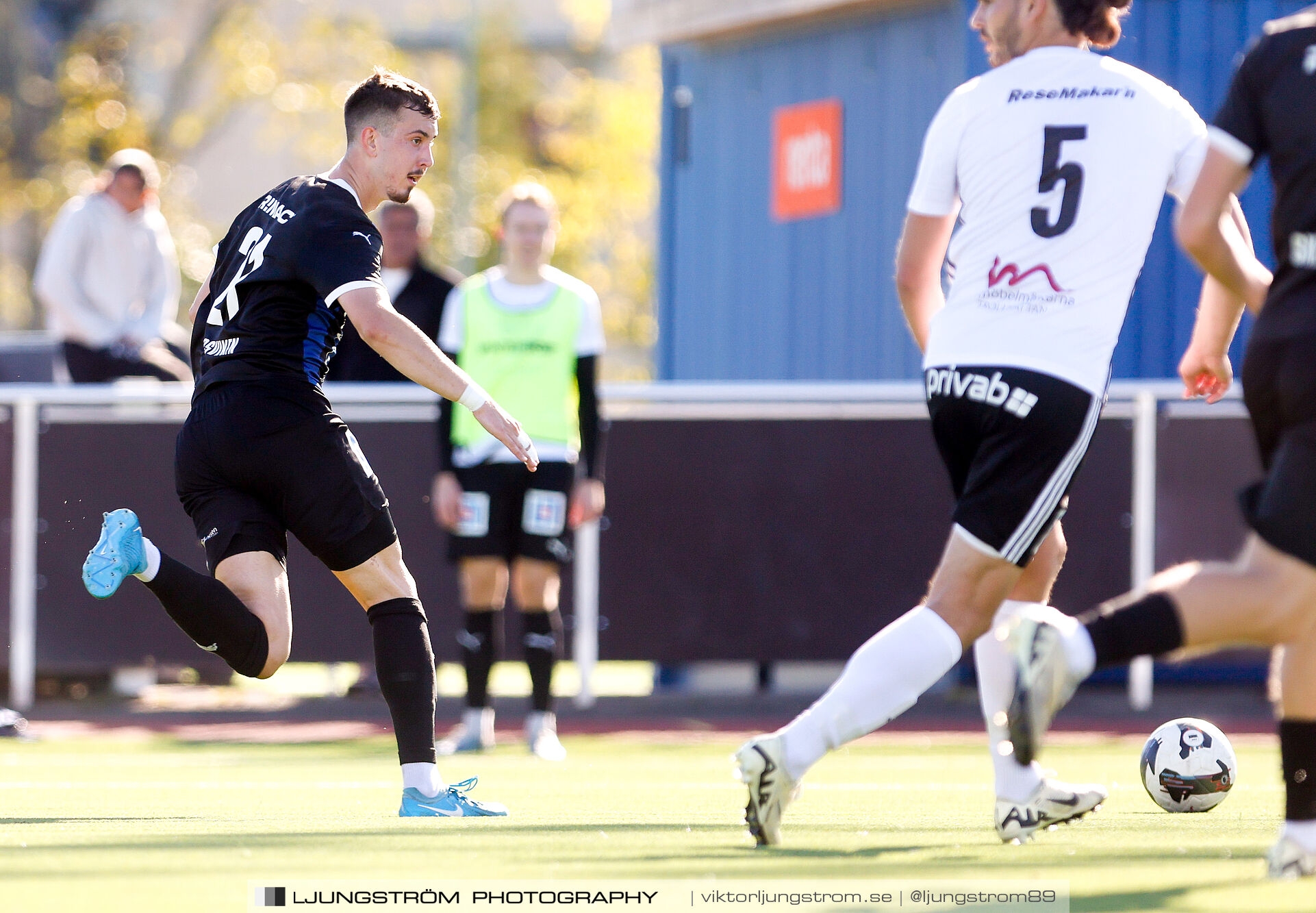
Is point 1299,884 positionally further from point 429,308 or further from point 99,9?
point 99,9

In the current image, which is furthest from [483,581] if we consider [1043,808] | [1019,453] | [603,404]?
[1019,453]

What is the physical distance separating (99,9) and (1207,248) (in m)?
34.4

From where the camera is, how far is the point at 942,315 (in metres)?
4.88

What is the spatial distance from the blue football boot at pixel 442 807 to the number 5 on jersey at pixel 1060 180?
2152 millimetres

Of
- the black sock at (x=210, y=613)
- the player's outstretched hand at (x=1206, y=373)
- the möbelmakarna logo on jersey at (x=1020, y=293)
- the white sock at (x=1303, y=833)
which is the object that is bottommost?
the white sock at (x=1303, y=833)

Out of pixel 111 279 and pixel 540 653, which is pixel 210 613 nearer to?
pixel 540 653

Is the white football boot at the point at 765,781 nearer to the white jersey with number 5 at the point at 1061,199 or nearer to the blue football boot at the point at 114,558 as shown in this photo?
the white jersey with number 5 at the point at 1061,199

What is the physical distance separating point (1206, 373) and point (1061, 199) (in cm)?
61

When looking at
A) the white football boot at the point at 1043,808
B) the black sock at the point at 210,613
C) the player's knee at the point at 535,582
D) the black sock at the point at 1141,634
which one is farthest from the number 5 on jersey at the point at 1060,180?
the player's knee at the point at 535,582

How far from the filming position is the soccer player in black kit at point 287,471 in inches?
212

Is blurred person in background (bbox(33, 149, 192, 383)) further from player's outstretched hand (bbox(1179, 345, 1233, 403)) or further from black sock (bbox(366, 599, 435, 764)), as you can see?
player's outstretched hand (bbox(1179, 345, 1233, 403))

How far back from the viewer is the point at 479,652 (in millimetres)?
9148

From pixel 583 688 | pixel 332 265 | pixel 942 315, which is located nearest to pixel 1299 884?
pixel 942 315

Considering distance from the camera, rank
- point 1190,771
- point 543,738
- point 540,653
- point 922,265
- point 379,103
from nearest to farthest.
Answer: point 922,265, point 379,103, point 1190,771, point 543,738, point 540,653
